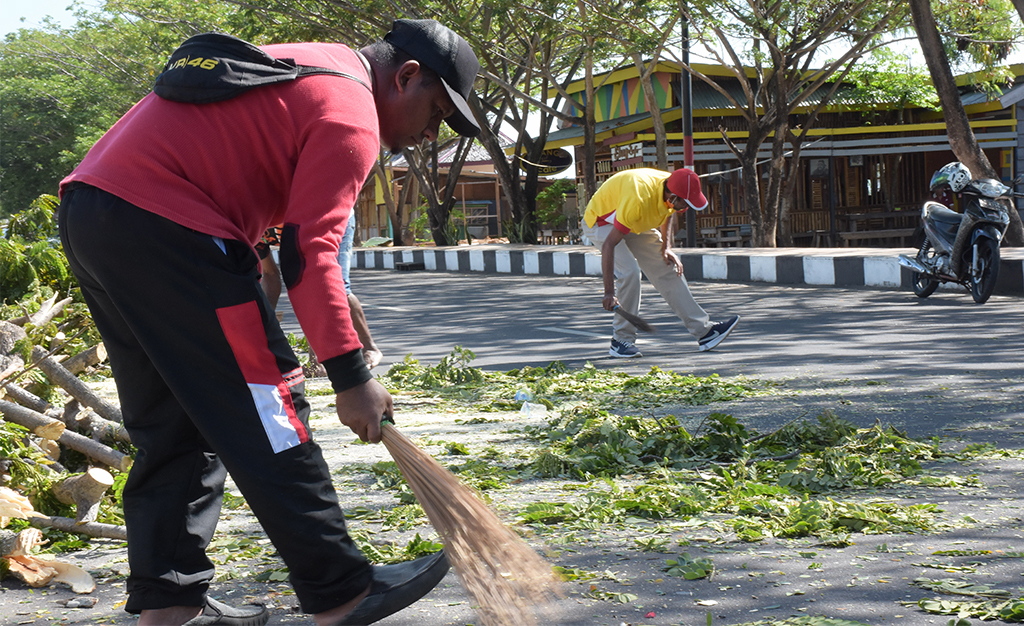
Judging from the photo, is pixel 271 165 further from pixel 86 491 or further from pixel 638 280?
pixel 638 280

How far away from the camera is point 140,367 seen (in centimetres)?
240

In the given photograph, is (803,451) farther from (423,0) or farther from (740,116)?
(740,116)

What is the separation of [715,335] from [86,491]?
521 centimetres

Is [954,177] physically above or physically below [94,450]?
above

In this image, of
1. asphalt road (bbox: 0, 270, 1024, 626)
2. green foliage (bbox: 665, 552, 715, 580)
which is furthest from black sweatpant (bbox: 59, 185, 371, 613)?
green foliage (bbox: 665, 552, 715, 580)

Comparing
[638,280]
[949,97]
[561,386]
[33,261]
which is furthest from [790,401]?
[949,97]

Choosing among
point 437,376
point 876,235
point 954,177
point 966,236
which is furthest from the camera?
point 876,235

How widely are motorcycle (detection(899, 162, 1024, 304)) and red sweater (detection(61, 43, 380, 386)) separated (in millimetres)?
9060

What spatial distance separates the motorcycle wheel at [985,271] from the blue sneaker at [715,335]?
3.55m

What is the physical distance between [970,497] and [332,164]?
262 cm

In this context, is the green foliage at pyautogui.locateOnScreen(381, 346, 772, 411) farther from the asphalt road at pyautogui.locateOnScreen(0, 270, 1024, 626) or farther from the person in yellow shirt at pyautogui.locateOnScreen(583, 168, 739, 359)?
the person in yellow shirt at pyautogui.locateOnScreen(583, 168, 739, 359)

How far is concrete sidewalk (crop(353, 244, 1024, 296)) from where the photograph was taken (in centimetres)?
1253

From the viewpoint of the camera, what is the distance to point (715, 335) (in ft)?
25.5

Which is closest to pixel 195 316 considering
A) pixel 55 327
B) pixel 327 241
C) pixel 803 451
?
pixel 327 241
